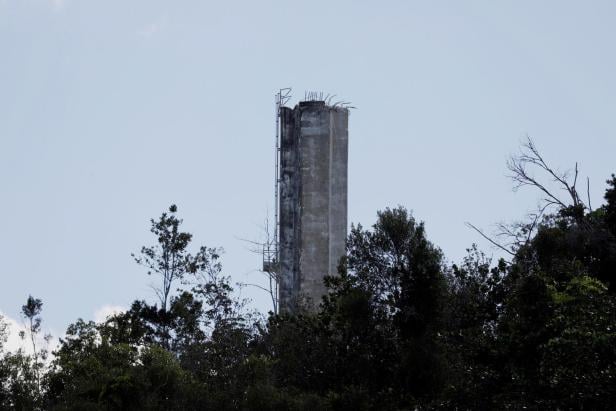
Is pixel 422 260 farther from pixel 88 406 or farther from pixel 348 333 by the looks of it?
pixel 88 406

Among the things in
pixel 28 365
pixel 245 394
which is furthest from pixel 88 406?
pixel 28 365

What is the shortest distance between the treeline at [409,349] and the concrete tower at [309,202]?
1417cm

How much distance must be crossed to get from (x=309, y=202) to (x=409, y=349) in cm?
2525

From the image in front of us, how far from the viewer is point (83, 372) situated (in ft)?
120

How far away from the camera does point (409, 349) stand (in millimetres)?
30219

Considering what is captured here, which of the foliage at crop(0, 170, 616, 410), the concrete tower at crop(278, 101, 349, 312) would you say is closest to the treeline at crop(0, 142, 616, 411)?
the foliage at crop(0, 170, 616, 410)

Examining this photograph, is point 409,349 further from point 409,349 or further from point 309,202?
point 309,202

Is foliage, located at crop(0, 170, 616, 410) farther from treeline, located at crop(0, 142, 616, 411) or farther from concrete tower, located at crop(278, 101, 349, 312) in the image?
concrete tower, located at crop(278, 101, 349, 312)

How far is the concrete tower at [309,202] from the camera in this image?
5462cm

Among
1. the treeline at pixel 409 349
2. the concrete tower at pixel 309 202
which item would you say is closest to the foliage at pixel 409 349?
the treeline at pixel 409 349

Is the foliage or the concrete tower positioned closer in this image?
the foliage

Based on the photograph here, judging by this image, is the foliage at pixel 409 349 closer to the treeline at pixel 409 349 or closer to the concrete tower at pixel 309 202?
the treeline at pixel 409 349

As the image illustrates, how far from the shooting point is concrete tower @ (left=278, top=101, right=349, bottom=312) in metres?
54.6

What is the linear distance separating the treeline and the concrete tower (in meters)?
14.2
